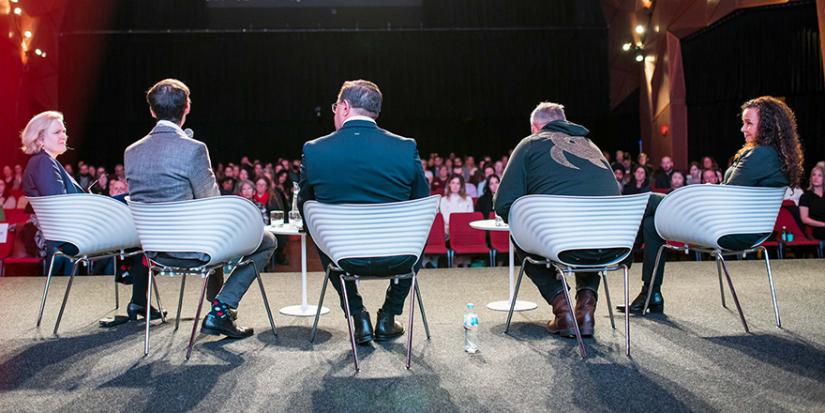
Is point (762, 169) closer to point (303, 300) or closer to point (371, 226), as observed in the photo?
point (371, 226)

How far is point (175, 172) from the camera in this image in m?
3.21

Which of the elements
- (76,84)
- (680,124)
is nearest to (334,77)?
(76,84)

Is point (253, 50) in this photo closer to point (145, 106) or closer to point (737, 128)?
point (145, 106)

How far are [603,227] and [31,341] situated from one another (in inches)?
111

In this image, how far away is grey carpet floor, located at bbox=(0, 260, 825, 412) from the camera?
95.1 inches

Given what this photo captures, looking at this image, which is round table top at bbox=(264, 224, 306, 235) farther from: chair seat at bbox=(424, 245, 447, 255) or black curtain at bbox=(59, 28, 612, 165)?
black curtain at bbox=(59, 28, 612, 165)

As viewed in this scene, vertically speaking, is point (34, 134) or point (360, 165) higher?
point (34, 134)

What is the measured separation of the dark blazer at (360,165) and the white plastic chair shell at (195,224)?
1.15 ft

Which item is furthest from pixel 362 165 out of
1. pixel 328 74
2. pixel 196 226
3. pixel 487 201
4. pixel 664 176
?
pixel 328 74

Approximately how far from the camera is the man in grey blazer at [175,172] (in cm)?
321

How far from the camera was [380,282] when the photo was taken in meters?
5.39

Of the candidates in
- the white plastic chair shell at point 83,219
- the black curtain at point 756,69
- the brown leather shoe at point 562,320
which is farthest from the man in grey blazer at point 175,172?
the black curtain at point 756,69

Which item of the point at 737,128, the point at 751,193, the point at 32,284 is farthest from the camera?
the point at 737,128

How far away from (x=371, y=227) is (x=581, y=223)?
3.01 ft
